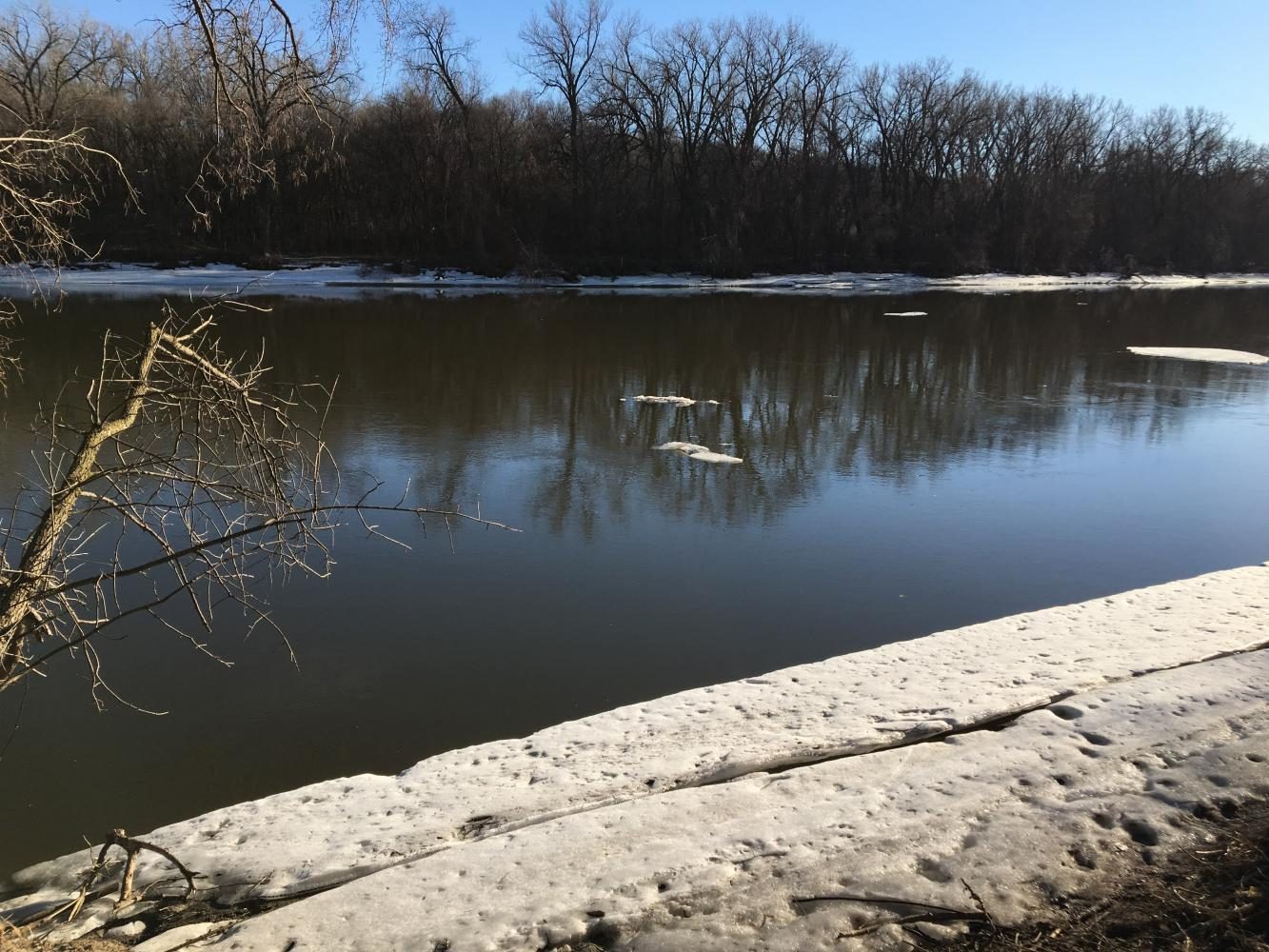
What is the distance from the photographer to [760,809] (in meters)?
3.72

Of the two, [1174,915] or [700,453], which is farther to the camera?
[700,453]

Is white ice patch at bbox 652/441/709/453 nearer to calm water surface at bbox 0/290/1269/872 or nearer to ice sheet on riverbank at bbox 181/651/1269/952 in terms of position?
calm water surface at bbox 0/290/1269/872

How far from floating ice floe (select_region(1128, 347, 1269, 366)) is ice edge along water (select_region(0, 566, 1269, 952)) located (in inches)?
658

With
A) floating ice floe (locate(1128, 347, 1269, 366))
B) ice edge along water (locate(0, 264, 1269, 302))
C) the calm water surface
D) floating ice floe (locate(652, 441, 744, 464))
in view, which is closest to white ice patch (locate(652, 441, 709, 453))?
floating ice floe (locate(652, 441, 744, 464))

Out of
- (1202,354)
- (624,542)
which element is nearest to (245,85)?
(624,542)

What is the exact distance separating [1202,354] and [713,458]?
1480cm

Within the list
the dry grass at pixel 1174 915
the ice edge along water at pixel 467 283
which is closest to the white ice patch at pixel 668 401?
the dry grass at pixel 1174 915

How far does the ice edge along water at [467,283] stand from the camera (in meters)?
35.2

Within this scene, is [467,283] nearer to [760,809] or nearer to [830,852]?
[760,809]

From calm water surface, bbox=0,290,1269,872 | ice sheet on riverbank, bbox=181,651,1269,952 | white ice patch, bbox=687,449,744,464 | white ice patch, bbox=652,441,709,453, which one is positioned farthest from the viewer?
white ice patch, bbox=652,441,709,453

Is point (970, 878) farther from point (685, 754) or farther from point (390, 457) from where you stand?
point (390, 457)

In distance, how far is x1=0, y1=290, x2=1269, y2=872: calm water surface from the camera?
4.84 meters

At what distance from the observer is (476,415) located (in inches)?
494

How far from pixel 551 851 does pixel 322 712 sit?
202 centimetres
